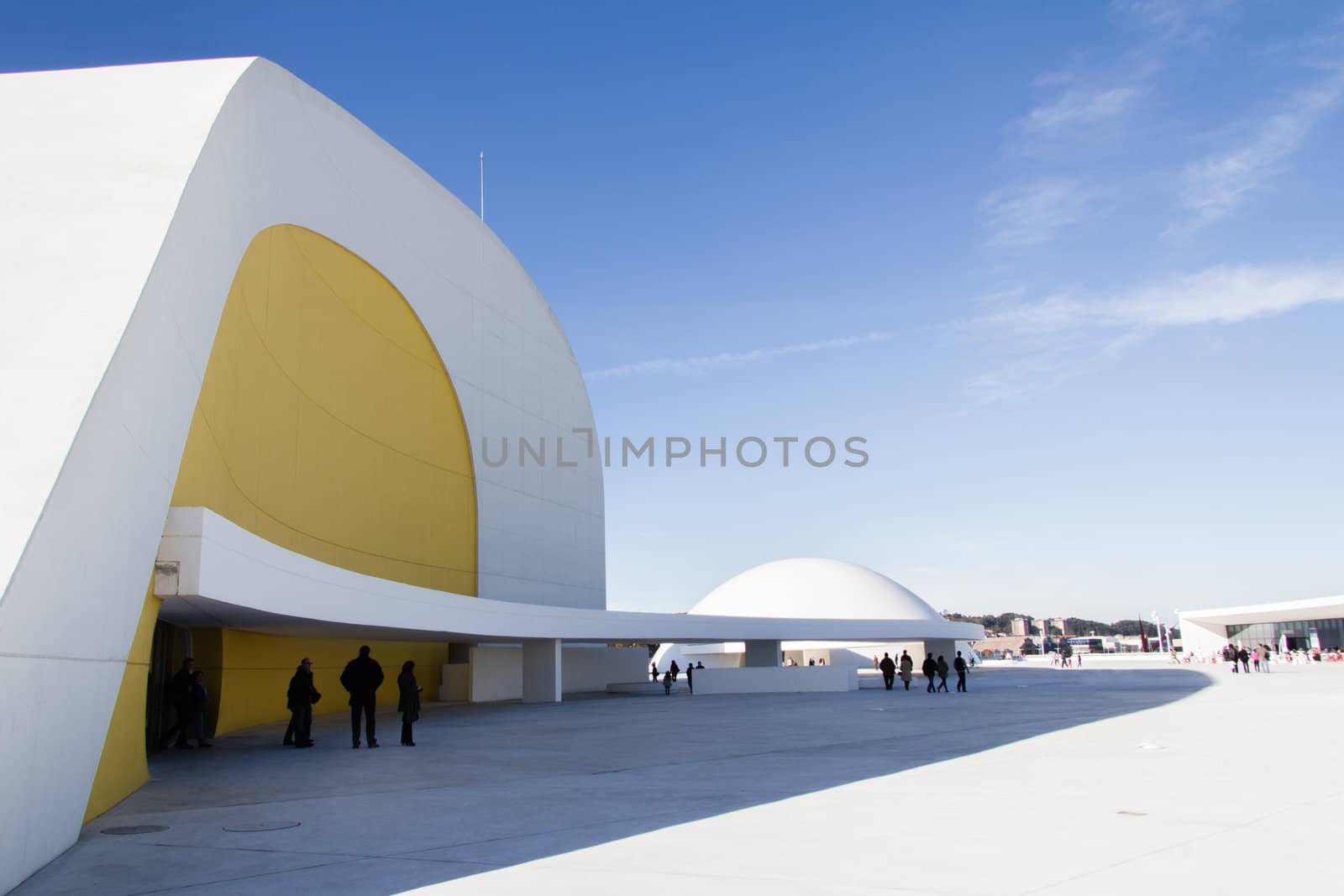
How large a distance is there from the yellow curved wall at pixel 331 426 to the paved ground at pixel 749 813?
407 cm

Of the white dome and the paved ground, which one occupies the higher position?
the white dome

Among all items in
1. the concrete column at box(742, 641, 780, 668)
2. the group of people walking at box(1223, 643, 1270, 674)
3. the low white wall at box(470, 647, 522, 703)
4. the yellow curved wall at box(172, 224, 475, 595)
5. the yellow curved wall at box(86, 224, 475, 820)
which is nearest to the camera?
the yellow curved wall at box(86, 224, 475, 820)

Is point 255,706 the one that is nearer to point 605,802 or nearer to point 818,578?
point 605,802

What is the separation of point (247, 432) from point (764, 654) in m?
24.2

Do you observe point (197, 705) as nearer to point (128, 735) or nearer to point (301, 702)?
point (301, 702)

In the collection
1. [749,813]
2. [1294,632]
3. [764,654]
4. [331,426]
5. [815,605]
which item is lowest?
[749,813]

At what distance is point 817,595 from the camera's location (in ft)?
182

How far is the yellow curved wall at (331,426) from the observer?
A: 14.3m

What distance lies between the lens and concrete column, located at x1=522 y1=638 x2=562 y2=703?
2634cm

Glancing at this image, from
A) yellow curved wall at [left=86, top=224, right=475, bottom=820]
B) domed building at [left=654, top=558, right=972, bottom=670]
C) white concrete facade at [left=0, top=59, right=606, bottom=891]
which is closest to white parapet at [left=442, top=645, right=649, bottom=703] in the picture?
yellow curved wall at [left=86, top=224, right=475, bottom=820]

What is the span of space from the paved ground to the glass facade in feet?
192

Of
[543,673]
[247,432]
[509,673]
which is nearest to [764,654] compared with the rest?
[509,673]

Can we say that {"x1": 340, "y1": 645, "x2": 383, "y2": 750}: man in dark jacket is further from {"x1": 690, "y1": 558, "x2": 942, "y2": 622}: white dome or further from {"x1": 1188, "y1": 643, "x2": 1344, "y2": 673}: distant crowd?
{"x1": 690, "y1": 558, "x2": 942, "y2": 622}: white dome

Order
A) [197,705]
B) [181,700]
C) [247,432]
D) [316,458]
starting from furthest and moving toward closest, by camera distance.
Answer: [316,458], [247,432], [197,705], [181,700]
